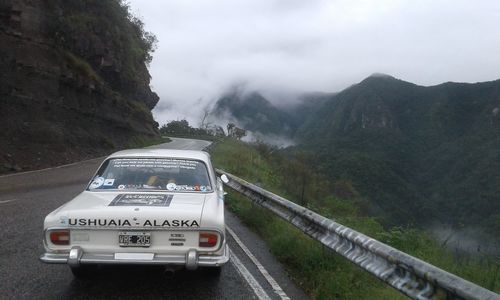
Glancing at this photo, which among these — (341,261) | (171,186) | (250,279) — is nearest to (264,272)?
(250,279)

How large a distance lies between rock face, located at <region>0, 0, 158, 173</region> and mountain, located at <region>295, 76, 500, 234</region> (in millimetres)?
24055

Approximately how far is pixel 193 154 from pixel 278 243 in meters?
2.16

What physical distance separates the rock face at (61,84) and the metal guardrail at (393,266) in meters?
17.3

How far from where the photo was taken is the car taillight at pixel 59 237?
4512mm

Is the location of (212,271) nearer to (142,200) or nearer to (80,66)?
(142,200)

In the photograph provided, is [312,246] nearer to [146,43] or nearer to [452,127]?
[146,43]

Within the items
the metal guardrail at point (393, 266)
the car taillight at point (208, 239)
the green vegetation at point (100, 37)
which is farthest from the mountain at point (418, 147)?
the car taillight at point (208, 239)

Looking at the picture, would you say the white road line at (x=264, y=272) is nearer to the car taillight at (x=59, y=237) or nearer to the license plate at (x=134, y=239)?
the license plate at (x=134, y=239)

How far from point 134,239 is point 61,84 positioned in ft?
92.4

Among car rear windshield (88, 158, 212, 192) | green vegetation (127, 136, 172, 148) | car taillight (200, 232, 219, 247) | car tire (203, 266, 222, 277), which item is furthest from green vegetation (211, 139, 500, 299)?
green vegetation (127, 136, 172, 148)

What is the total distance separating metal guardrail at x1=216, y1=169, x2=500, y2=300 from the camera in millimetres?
3045

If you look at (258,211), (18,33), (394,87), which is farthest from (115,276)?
(394,87)

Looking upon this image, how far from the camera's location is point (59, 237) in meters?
4.52

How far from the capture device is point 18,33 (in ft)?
88.5
